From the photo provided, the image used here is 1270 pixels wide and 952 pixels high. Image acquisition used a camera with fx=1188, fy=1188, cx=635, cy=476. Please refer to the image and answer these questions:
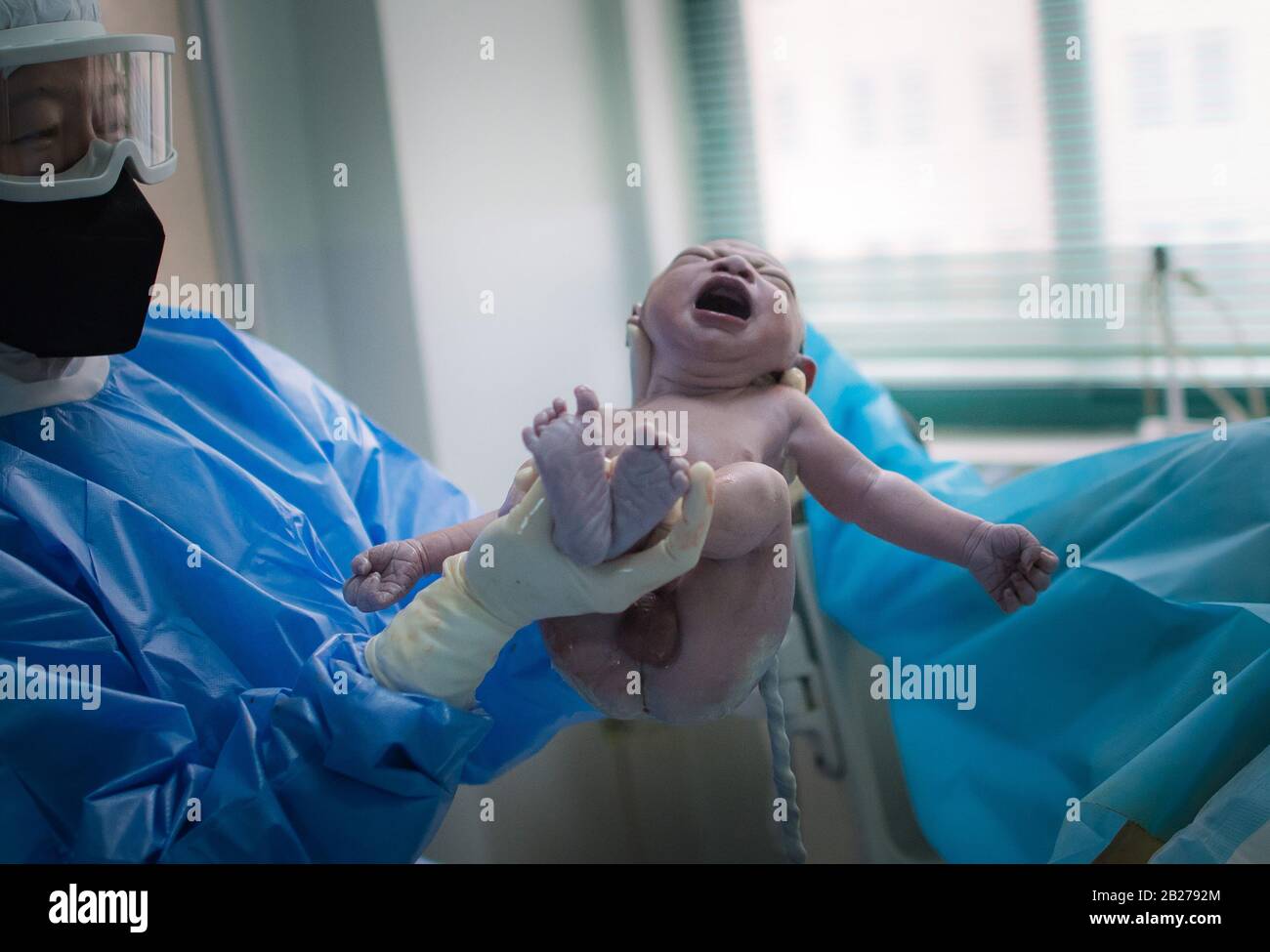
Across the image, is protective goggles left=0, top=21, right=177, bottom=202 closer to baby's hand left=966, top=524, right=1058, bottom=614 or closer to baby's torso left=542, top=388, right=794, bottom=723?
baby's torso left=542, top=388, right=794, bottom=723

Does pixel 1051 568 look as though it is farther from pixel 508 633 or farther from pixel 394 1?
pixel 394 1

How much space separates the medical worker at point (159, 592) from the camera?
29.4 inches

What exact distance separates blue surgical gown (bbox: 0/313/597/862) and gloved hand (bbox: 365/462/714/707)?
3 cm

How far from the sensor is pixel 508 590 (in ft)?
2.35

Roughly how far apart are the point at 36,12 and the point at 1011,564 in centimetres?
78

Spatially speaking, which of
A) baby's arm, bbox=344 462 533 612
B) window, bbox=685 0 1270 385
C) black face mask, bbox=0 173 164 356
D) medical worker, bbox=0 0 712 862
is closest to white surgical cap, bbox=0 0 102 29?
medical worker, bbox=0 0 712 862

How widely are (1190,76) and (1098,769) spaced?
1.15 metres

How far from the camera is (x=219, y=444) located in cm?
100

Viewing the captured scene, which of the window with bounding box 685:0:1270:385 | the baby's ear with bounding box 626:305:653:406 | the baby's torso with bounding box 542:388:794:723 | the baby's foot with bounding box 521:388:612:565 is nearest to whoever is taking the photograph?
the baby's foot with bounding box 521:388:612:565

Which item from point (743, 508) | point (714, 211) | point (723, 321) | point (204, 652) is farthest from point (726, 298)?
point (714, 211)

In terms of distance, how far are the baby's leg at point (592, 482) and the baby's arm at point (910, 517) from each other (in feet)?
0.75

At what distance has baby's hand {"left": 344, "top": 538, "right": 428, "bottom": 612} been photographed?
800mm

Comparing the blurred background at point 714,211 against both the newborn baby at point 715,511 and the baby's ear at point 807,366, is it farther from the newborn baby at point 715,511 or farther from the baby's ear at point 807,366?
the baby's ear at point 807,366

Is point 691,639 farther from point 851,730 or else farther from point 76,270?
point 76,270
